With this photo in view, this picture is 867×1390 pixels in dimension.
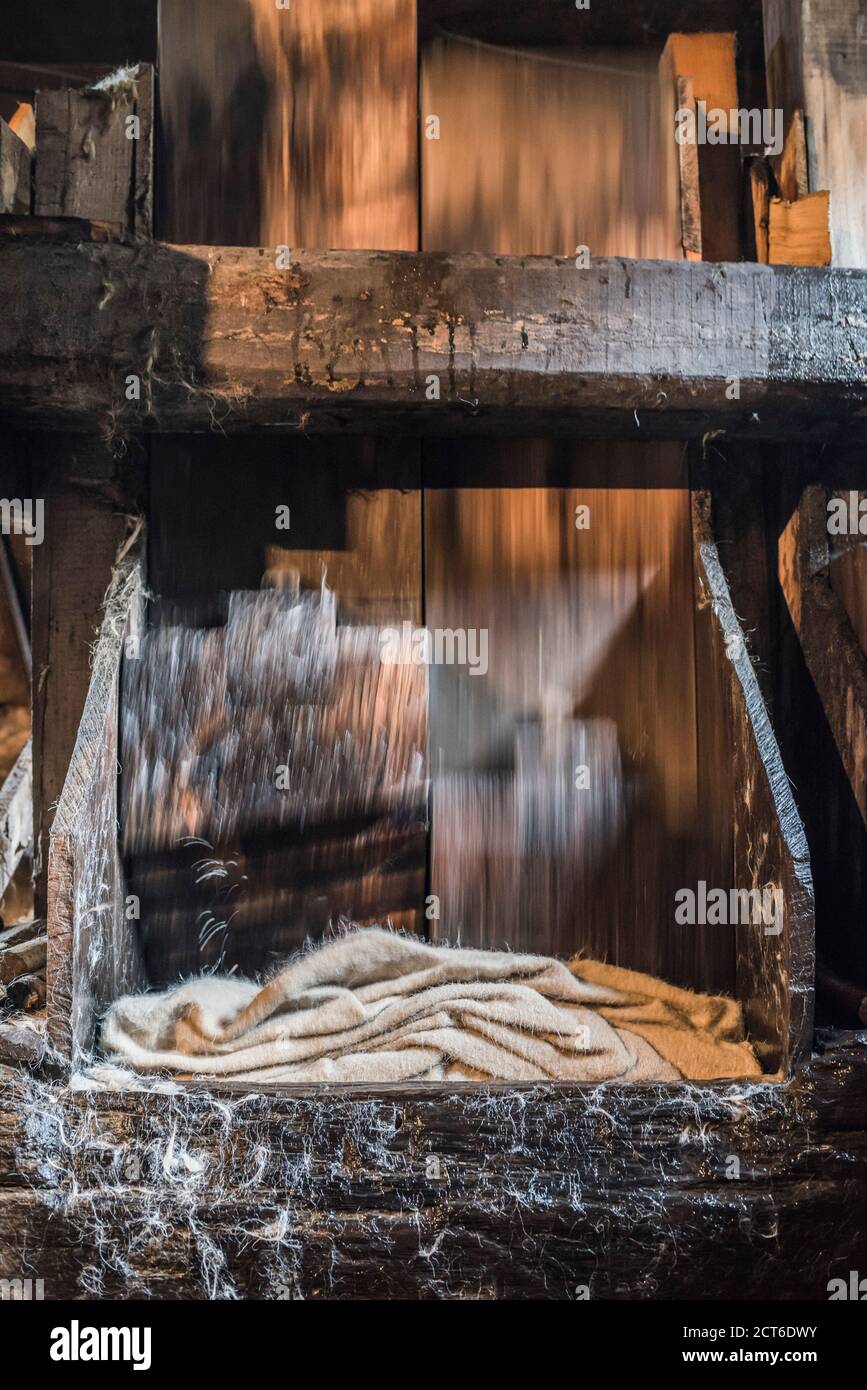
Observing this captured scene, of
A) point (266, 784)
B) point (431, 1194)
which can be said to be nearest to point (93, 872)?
point (266, 784)

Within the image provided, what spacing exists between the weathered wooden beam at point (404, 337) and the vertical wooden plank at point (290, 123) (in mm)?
388

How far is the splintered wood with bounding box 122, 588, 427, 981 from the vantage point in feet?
6.09

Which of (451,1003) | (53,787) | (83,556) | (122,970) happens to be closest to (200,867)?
(122,970)

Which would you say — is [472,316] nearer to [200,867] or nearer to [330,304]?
[330,304]

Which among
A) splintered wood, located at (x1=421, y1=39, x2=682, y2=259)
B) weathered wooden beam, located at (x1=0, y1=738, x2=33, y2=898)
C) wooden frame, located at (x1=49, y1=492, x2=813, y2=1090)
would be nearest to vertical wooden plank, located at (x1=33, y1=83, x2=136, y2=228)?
splintered wood, located at (x1=421, y1=39, x2=682, y2=259)

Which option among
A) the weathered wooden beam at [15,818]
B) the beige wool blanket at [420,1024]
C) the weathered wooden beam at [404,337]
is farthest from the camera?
the weathered wooden beam at [15,818]

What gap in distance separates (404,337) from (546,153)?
2.61ft

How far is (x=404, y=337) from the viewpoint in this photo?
5.62ft

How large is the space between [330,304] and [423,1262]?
5.57 ft

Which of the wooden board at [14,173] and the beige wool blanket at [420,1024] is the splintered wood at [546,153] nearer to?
the wooden board at [14,173]

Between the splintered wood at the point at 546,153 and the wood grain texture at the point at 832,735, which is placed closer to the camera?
the wood grain texture at the point at 832,735

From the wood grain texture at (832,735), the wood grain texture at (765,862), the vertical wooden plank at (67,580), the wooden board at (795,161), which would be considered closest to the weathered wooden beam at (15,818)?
the vertical wooden plank at (67,580)

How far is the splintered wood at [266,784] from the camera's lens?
73.1 inches

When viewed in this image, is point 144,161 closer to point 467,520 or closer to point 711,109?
point 467,520
